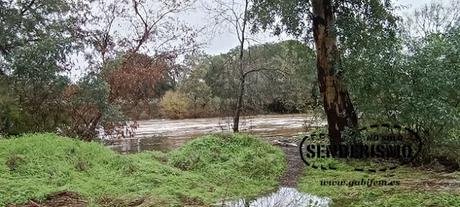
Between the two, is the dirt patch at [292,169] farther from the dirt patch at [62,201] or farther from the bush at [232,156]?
the dirt patch at [62,201]

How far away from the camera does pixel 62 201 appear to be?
5.89 m

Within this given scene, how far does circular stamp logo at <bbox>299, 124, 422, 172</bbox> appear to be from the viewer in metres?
8.88

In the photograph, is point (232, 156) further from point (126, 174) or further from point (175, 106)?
point (175, 106)

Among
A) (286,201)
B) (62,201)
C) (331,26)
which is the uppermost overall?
(331,26)

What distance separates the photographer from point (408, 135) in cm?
891

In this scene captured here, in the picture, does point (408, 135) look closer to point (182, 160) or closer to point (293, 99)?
point (182, 160)

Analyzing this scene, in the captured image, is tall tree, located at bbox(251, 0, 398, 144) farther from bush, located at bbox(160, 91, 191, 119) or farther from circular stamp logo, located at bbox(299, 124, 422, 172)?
bush, located at bbox(160, 91, 191, 119)

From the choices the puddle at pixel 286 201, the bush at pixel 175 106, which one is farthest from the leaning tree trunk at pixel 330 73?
the bush at pixel 175 106

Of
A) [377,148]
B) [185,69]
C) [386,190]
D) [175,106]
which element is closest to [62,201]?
[386,190]

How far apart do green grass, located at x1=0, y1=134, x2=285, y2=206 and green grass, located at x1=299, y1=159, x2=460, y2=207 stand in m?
0.85

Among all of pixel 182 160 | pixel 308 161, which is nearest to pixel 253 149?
pixel 308 161

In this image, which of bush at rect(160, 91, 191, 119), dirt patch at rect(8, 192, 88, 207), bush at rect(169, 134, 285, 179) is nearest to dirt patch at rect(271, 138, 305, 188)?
bush at rect(169, 134, 285, 179)

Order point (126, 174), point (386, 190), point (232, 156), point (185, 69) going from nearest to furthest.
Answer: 1. point (386, 190)
2. point (126, 174)
3. point (232, 156)
4. point (185, 69)

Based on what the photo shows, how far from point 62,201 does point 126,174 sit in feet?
5.32
